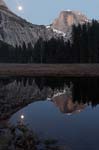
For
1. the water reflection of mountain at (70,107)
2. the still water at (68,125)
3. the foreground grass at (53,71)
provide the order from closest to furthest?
the still water at (68,125), the water reflection of mountain at (70,107), the foreground grass at (53,71)

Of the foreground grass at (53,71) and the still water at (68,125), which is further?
the foreground grass at (53,71)

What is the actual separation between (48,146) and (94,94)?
34.5 meters

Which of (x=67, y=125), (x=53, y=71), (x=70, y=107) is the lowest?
(x=70, y=107)

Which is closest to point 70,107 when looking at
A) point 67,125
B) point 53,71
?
point 67,125

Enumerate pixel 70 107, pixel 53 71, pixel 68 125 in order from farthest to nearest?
pixel 53 71
pixel 70 107
pixel 68 125

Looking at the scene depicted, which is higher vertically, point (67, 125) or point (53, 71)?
point (53, 71)

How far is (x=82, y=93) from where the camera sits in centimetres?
5825

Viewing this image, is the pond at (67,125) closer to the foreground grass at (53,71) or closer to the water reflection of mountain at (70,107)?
the water reflection of mountain at (70,107)

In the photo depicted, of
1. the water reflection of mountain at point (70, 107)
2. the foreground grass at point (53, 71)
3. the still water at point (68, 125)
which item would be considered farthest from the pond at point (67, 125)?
the foreground grass at point (53, 71)

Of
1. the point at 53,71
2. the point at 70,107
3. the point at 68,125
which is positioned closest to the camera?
the point at 68,125

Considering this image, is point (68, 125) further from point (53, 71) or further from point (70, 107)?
point (53, 71)

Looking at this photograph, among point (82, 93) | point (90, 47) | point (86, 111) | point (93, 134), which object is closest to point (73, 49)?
point (90, 47)

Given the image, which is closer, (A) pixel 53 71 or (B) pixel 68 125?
(B) pixel 68 125

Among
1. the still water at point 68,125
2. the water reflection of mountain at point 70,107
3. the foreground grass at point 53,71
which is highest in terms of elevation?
the foreground grass at point 53,71
